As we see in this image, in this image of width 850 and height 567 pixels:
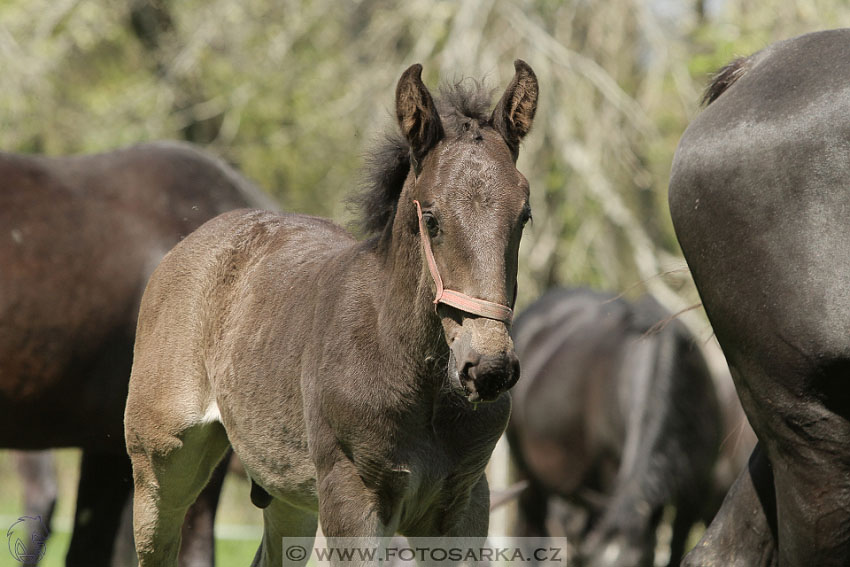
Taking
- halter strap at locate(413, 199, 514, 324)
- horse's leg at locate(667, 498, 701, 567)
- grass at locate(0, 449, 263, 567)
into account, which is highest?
halter strap at locate(413, 199, 514, 324)

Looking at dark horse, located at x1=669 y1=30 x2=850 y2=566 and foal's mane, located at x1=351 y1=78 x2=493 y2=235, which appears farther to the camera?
foal's mane, located at x1=351 y1=78 x2=493 y2=235

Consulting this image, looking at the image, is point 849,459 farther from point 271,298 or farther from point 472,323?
point 271,298

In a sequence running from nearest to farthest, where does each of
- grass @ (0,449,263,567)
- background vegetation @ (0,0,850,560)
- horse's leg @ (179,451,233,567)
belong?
horse's leg @ (179,451,233,567) < grass @ (0,449,263,567) < background vegetation @ (0,0,850,560)

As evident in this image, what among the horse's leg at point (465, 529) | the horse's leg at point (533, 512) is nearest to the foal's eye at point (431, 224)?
the horse's leg at point (465, 529)

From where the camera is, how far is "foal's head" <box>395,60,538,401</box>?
2.75m

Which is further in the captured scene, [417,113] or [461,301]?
[417,113]

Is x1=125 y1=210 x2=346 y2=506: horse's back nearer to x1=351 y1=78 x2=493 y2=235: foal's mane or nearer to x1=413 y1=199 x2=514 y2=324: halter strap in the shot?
x1=351 y1=78 x2=493 y2=235: foal's mane

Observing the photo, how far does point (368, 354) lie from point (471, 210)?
615 mm

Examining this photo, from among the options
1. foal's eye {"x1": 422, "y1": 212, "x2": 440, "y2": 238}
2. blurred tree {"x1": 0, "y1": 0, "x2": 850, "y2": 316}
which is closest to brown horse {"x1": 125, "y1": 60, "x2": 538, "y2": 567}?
foal's eye {"x1": 422, "y1": 212, "x2": 440, "y2": 238}

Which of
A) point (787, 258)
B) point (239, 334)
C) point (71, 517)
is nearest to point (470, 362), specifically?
point (787, 258)

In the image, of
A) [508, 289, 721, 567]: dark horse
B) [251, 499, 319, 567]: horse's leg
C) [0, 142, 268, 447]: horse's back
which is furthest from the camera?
[508, 289, 721, 567]: dark horse

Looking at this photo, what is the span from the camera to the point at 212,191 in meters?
5.54

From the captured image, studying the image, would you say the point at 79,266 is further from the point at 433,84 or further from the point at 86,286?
the point at 433,84

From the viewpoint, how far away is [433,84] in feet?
32.2
